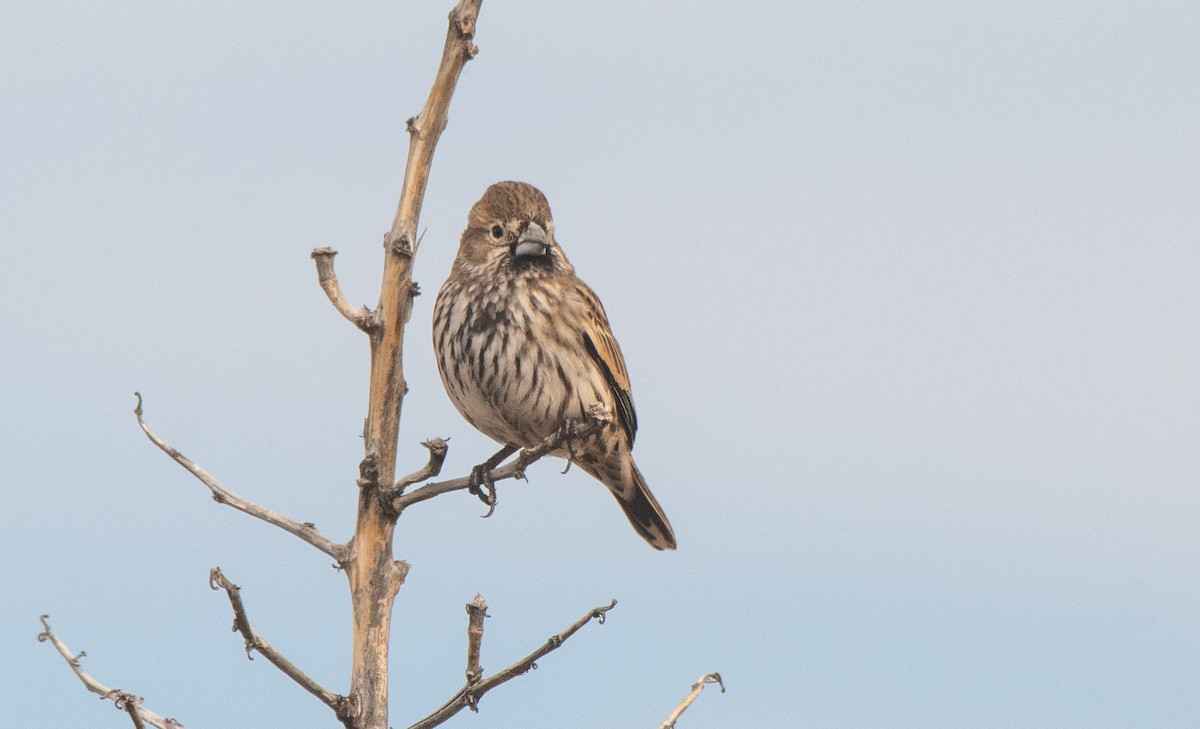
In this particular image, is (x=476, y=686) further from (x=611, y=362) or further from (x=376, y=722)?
(x=611, y=362)

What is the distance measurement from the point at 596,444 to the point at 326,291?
3.39 metres

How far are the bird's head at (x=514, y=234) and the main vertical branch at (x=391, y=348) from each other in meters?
3.09

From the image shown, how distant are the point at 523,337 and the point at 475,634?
11.1 ft

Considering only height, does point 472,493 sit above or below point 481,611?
above

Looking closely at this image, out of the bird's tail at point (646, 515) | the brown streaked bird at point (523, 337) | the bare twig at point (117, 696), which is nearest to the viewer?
the bare twig at point (117, 696)

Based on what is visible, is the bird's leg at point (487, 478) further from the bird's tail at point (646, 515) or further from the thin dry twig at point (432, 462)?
the bird's tail at point (646, 515)

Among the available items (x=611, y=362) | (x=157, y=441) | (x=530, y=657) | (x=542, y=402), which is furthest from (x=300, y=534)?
(x=611, y=362)

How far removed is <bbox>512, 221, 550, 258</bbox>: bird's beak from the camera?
8258 mm

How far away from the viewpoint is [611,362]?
833 cm

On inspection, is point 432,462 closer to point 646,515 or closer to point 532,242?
point 532,242

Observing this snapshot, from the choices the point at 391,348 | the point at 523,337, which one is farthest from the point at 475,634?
the point at 523,337

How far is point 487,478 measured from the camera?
5.95 meters

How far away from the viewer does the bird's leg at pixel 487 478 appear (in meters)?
5.69

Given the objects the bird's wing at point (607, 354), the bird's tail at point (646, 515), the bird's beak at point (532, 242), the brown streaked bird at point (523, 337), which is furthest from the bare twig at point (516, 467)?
the bird's tail at point (646, 515)
